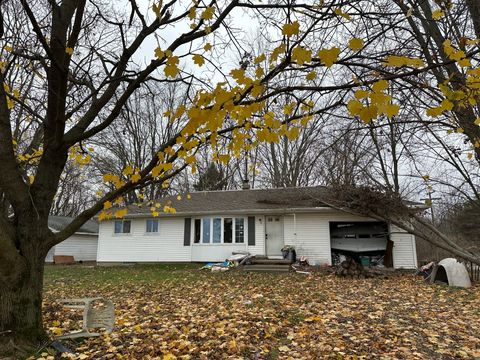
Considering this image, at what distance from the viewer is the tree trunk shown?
3754 mm

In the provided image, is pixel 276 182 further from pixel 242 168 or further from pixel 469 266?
pixel 469 266

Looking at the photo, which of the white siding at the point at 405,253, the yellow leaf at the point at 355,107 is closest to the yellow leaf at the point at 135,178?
the yellow leaf at the point at 355,107

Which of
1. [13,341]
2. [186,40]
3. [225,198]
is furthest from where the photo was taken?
[225,198]

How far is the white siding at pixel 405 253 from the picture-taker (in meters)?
14.6

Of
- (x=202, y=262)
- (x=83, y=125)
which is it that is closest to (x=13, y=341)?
(x=83, y=125)

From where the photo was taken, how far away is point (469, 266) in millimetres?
11297

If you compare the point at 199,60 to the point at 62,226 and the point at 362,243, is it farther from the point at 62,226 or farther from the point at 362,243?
the point at 62,226

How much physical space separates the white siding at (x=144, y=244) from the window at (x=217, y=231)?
4.86 ft

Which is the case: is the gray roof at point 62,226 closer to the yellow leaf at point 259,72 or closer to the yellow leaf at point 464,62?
the yellow leaf at point 259,72

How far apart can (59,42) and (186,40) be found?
148 centimetres

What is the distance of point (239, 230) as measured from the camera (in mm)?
16359

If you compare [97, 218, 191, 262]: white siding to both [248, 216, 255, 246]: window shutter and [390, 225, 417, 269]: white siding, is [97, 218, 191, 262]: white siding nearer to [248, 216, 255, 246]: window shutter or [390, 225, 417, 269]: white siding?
[248, 216, 255, 246]: window shutter

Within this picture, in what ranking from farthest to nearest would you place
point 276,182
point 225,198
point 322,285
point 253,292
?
1. point 276,182
2. point 225,198
3. point 322,285
4. point 253,292

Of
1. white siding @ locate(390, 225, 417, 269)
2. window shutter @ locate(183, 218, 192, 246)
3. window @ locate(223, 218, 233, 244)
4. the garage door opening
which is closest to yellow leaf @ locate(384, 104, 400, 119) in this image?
the garage door opening
